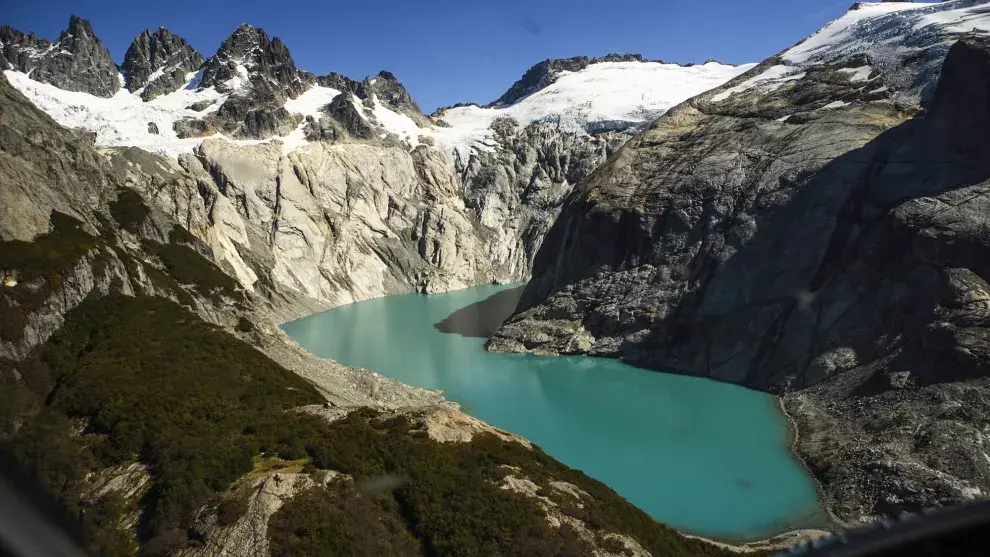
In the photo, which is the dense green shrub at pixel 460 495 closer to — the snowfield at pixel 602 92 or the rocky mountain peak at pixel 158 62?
the snowfield at pixel 602 92

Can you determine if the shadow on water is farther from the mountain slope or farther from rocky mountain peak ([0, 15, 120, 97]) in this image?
rocky mountain peak ([0, 15, 120, 97])

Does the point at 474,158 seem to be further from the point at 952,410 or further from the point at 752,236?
the point at 952,410

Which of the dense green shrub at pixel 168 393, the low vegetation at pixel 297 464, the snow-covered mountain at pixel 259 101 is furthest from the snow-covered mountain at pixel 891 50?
the snow-covered mountain at pixel 259 101

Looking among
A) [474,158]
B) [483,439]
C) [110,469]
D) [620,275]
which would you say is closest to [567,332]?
[620,275]

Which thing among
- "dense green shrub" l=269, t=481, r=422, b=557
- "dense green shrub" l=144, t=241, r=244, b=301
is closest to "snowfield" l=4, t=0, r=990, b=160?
"dense green shrub" l=144, t=241, r=244, b=301

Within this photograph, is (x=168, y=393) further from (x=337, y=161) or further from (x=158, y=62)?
(x=158, y=62)

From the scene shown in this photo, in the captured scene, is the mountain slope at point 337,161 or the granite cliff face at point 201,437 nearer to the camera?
the granite cliff face at point 201,437

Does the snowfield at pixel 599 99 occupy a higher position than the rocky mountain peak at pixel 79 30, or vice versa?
the rocky mountain peak at pixel 79 30
